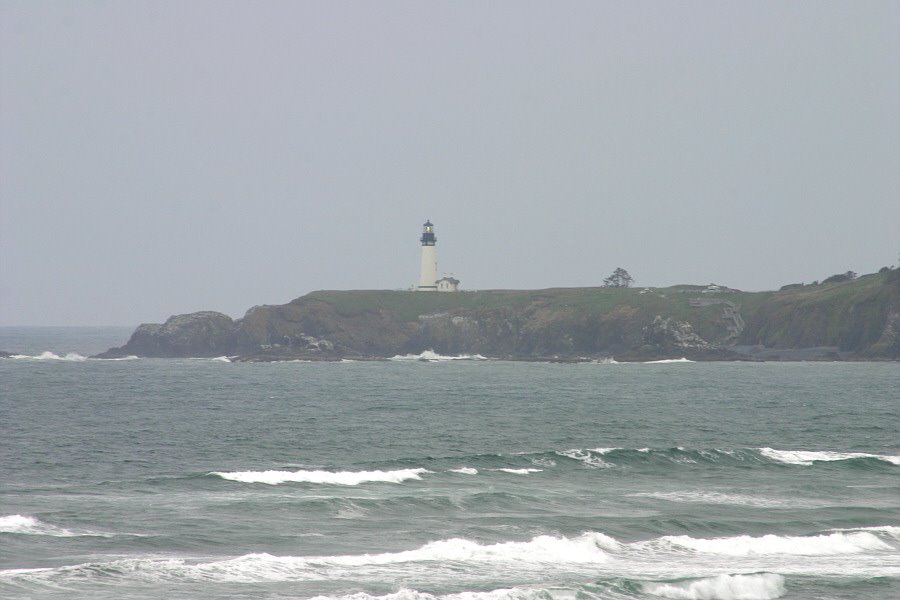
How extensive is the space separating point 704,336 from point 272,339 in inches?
2181

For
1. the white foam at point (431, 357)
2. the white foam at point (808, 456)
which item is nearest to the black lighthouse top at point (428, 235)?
the white foam at point (431, 357)

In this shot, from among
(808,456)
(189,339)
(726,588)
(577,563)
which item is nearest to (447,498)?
(577,563)

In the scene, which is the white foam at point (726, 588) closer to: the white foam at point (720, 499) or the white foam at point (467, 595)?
the white foam at point (467, 595)

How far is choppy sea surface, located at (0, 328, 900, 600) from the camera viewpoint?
1045 inches

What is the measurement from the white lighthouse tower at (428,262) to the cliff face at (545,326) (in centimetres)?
1282

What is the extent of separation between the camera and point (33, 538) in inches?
1152

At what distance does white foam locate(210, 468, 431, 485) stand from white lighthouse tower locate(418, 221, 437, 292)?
13830cm

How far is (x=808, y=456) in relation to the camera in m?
49.1

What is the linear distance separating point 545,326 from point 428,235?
3359cm

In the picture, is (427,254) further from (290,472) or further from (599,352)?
(290,472)

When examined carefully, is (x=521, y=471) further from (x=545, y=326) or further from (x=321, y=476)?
(x=545, y=326)

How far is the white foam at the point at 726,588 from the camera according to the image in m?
25.9

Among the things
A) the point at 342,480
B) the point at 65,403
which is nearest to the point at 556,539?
the point at 342,480

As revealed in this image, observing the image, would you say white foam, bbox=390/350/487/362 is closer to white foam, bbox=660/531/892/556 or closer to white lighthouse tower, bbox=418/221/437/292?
white lighthouse tower, bbox=418/221/437/292
